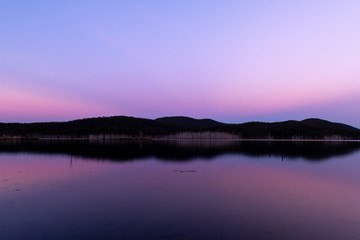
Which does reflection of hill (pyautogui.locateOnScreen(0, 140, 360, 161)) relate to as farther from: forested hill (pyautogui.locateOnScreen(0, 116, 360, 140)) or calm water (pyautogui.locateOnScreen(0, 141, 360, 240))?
forested hill (pyautogui.locateOnScreen(0, 116, 360, 140))

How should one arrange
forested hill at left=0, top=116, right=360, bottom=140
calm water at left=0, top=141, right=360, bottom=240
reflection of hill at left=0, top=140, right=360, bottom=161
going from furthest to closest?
forested hill at left=0, top=116, right=360, bottom=140, reflection of hill at left=0, top=140, right=360, bottom=161, calm water at left=0, top=141, right=360, bottom=240

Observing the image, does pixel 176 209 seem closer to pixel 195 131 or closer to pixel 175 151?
Answer: pixel 175 151

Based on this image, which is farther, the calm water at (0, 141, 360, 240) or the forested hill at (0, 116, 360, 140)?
the forested hill at (0, 116, 360, 140)

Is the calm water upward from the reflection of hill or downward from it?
downward

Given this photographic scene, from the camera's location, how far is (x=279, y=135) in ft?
515

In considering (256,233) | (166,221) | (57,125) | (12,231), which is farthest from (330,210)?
(57,125)

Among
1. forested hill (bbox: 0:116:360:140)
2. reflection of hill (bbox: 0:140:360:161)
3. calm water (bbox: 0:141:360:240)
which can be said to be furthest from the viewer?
forested hill (bbox: 0:116:360:140)

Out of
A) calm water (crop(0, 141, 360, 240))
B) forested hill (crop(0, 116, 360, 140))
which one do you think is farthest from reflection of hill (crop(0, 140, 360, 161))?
forested hill (crop(0, 116, 360, 140))

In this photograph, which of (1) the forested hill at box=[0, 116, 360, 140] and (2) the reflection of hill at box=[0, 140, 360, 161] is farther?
(1) the forested hill at box=[0, 116, 360, 140]

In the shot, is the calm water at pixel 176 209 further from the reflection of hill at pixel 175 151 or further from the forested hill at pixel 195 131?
the forested hill at pixel 195 131

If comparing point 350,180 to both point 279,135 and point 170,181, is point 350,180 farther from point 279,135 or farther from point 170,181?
point 279,135

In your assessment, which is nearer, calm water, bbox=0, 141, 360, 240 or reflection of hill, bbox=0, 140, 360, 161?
calm water, bbox=0, 141, 360, 240

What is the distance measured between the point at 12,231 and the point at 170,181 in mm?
12173

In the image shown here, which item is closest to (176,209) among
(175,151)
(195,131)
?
(175,151)
